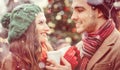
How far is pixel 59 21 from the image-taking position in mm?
2836

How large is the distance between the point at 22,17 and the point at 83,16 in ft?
1.41

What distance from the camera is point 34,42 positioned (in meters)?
2.88

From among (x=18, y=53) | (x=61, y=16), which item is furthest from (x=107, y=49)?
(x=18, y=53)

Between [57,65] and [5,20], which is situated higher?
[5,20]

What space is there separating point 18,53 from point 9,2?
37cm

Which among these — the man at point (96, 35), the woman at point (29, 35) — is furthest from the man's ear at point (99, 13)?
the woman at point (29, 35)

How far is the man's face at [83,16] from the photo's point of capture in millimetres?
2762

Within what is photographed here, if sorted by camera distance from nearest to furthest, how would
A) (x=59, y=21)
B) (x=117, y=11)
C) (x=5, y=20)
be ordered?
1. (x=117, y=11)
2. (x=59, y=21)
3. (x=5, y=20)

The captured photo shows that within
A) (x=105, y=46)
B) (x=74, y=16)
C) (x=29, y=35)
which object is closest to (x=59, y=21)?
(x=74, y=16)

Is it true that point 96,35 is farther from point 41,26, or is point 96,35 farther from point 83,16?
point 41,26

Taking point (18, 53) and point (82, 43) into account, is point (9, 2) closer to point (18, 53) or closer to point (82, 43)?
point (18, 53)

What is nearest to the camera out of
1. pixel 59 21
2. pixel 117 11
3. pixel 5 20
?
pixel 117 11

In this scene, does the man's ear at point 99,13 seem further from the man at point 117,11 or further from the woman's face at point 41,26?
the woman's face at point 41,26

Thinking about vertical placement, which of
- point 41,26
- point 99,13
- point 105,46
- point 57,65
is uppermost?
point 99,13
